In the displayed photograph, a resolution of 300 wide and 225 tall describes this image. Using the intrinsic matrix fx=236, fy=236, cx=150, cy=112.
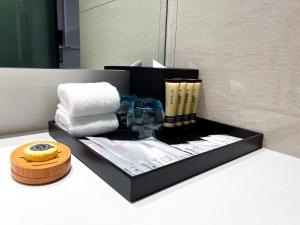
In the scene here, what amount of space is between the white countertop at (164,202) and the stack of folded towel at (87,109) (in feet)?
0.40

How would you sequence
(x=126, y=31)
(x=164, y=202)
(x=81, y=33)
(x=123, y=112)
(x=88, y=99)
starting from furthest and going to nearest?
(x=126, y=31)
(x=81, y=33)
(x=123, y=112)
(x=88, y=99)
(x=164, y=202)

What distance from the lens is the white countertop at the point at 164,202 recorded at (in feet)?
1.20

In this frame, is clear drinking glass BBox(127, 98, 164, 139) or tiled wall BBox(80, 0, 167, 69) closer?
clear drinking glass BBox(127, 98, 164, 139)

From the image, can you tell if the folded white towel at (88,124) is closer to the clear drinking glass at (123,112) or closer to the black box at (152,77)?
the clear drinking glass at (123,112)

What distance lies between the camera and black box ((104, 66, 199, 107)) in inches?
29.8

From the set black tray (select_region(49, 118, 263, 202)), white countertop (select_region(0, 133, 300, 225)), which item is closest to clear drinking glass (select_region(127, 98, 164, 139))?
black tray (select_region(49, 118, 263, 202))

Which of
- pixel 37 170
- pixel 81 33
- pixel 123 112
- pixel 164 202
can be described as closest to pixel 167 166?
pixel 164 202

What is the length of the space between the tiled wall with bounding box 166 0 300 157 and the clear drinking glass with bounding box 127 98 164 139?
223 millimetres

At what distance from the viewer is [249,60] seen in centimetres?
70

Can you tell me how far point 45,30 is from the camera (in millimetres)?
802

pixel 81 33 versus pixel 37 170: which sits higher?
pixel 81 33

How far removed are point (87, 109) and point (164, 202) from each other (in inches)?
12.7

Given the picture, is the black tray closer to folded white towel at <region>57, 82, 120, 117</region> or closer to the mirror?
folded white towel at <region>57, 82, 120, 117</region>

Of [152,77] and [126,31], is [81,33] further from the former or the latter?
[152,77]
